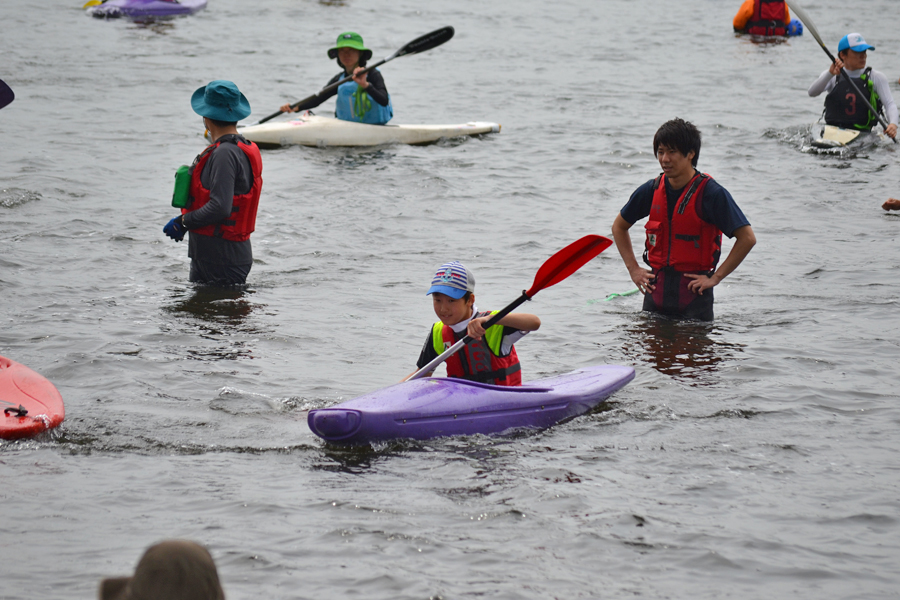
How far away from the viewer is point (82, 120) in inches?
482

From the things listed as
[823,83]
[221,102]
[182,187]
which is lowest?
[182,187]

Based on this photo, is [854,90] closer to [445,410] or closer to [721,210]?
[721,210]

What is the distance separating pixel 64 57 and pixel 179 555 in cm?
1622

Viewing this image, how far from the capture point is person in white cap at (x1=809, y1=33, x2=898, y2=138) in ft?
31.4

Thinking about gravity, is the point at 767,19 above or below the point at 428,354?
above

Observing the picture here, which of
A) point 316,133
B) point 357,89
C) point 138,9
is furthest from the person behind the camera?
point 138,9

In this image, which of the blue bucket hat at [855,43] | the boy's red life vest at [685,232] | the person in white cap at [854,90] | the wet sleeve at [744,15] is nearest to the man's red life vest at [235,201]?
the boy's red life vest at [685,232]

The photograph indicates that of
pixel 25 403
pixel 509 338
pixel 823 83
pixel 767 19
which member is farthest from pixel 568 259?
pixel 767 19

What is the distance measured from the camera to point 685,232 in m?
5.27

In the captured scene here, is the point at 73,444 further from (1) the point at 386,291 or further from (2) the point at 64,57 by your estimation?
(2) the point at 64,57

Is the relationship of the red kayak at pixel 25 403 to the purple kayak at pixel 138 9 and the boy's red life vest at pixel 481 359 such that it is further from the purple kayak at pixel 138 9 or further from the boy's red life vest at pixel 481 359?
the purple kayak at pixel 138 9

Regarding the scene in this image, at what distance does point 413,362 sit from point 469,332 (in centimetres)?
145

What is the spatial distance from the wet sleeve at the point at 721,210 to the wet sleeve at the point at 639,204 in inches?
11.7

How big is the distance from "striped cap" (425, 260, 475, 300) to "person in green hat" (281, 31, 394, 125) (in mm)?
6181
